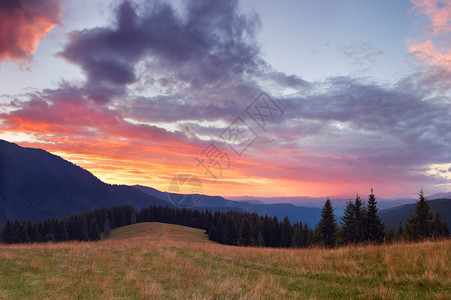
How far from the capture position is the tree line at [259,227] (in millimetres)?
46688

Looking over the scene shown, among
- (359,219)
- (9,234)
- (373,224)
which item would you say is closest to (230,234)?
(359,219)

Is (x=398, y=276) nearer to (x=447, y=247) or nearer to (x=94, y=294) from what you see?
(x=447, y=247)

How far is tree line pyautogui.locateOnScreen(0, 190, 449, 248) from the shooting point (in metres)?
46.7

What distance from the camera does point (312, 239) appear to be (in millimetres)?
73188

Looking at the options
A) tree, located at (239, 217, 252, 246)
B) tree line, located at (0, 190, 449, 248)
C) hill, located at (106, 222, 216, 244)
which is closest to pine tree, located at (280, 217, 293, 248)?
tree line, located at (0, 190, 449, 248)

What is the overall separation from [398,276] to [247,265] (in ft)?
20.8

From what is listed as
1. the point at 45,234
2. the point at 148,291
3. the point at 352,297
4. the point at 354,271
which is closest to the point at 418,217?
the point at 354,271

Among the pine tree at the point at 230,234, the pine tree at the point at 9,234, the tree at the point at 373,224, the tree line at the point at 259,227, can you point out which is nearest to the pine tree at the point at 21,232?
the tree line at the point at 259,227

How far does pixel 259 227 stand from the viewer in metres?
83.7

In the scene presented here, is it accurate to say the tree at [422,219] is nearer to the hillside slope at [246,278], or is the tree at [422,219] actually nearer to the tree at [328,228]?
the tree at [328,228]

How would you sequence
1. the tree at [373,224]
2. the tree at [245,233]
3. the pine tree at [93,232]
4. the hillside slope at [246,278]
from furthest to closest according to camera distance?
the pine tree at [93,232] < the tree at [245,233] < the tree at [373,224] < the hillside slope at [246,278]

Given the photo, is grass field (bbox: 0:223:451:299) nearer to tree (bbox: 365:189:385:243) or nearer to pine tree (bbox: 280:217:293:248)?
tree (bbox: 365:189:385:243)

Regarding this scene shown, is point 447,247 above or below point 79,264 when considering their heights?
above

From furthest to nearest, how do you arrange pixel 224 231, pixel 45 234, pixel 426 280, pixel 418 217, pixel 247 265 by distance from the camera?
pixel 45 234 → pixel 224 231 → pixel 418 217 → pixel 247 265 → pixel 426 280
